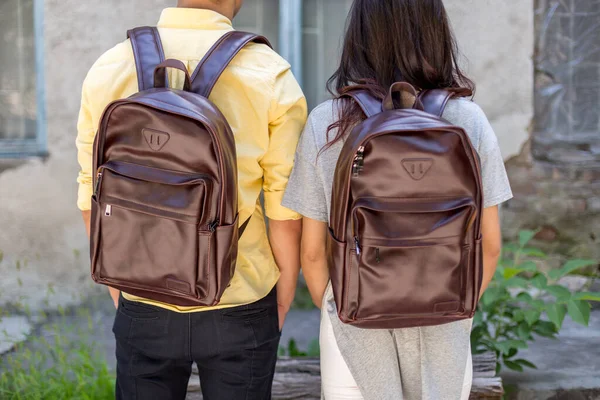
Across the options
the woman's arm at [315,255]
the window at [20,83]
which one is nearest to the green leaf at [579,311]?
the woman's arm at [315,255]

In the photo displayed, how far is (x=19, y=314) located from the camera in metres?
4.76

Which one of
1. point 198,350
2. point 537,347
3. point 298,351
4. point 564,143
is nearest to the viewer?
point 198,350

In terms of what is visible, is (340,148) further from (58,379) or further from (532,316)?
(58,379)

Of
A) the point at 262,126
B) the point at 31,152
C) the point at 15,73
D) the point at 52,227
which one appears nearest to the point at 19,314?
the point at 52,227

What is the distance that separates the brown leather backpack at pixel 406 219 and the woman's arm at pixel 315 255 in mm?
197

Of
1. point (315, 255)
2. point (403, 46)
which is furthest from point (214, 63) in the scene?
point (315, 255)

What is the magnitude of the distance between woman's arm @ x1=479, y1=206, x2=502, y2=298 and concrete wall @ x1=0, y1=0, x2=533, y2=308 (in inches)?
104

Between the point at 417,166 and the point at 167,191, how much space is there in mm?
587

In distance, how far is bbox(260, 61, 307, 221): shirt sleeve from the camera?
80.0 inches

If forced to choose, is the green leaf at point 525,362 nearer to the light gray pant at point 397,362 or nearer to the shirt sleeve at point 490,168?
the light gray pant at point 397,362

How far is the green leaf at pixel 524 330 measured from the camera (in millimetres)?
3354

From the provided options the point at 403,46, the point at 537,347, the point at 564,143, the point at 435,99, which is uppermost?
the point at 403,46

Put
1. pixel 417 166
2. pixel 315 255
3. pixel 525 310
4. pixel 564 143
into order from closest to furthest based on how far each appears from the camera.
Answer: pixel 417 166 → pixel 315 255 → pixel 525 310 → pixel 564 143

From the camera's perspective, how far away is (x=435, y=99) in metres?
1.91
